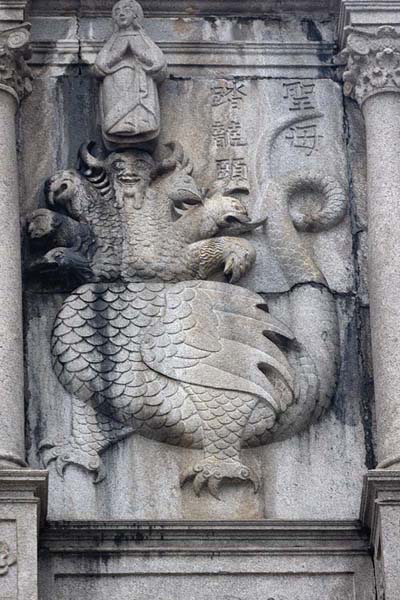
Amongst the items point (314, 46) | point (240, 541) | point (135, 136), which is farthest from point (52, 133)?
point (240, 541)

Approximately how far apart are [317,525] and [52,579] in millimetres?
1586

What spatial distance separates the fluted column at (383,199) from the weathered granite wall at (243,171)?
0.27 meters

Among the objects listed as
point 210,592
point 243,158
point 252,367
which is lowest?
point 210,592

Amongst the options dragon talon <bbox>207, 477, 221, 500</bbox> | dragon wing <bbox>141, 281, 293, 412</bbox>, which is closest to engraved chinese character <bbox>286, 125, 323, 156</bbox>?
dragon wing <bbox>141, 281, 293, 412</bbox>

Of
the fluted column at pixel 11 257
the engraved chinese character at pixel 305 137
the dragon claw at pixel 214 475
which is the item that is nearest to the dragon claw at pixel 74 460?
the fluted column at pixel 11 257

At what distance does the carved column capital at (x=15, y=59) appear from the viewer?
1761 centimetres

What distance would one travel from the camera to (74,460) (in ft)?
54.9

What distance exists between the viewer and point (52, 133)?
17.9m

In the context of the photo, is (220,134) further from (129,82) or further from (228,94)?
(129,82)

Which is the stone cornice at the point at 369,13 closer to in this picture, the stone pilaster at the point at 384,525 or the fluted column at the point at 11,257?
the fluted column at the point at 11,257

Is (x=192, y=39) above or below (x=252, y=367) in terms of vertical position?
above

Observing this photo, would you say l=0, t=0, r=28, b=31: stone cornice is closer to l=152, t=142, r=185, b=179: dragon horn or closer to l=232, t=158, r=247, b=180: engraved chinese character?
l=152, t=142, r=185, b=179: dragon horn

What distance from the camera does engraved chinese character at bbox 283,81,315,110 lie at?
59.2 ft

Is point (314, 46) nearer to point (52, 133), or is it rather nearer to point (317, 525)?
point (52, 133)
